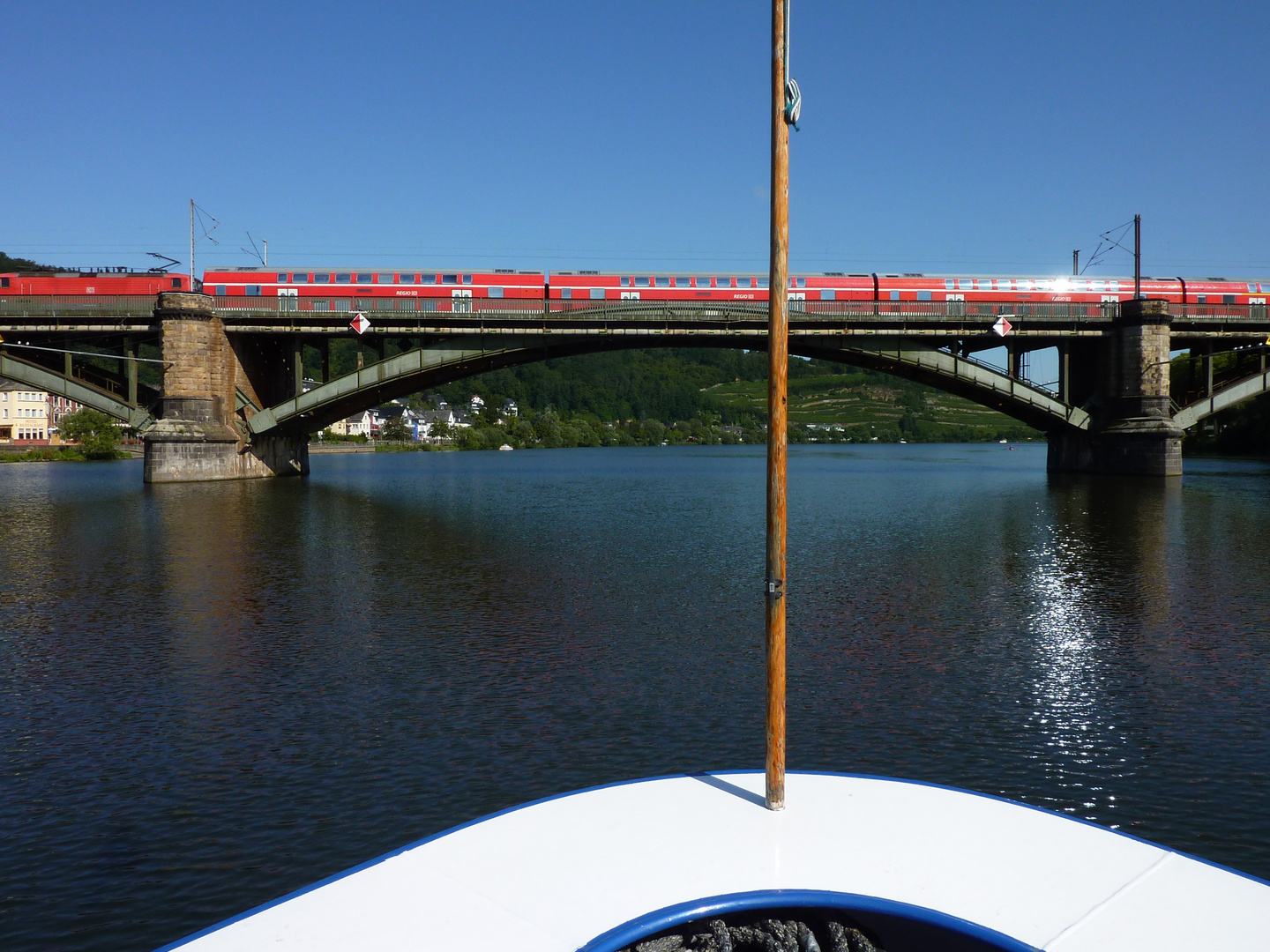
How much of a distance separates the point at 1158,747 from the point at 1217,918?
558cm

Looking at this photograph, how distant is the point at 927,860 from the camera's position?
5719 mm

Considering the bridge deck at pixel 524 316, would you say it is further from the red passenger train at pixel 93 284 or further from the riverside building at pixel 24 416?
the riverside building at pixel 24 416

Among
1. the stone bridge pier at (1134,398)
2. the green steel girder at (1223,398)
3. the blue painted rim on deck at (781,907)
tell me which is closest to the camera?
the blue painted rim on deck at (781,907)

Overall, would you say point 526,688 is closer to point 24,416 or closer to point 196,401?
point 196,401

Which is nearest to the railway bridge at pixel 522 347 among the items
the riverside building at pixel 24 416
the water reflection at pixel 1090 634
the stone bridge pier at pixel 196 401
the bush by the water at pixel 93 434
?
the stone bridge pier at pixel 196 401

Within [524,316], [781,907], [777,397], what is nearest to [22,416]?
[524,316]

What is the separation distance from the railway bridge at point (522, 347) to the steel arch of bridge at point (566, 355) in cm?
12

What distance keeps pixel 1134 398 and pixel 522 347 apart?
38.3 metres

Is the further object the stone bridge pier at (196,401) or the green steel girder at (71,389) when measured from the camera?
the green steel girder at (71,389)

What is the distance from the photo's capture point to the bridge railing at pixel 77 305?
1978 inches

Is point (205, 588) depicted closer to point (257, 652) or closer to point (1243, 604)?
point (257, 652)

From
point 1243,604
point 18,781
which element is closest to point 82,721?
point 18,781

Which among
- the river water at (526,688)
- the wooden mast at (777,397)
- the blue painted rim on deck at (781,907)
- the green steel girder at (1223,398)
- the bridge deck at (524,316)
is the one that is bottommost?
the river water at (526,688)

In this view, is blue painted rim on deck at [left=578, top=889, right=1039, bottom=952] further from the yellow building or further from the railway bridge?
the yellow building
